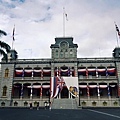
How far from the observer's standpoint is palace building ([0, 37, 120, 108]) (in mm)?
46375

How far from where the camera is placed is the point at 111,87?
48438mm

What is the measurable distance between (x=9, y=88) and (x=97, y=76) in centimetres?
2476

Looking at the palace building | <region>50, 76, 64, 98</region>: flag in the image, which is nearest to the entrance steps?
the palace building

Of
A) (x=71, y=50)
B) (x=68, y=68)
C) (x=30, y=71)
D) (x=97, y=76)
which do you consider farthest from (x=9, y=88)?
(x=97, y=76)

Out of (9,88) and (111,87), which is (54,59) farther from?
(111,87)

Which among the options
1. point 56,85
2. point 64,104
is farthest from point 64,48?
point 64,104

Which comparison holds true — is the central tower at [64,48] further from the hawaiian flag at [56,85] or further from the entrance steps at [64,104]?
the entrance steps at [64,104]

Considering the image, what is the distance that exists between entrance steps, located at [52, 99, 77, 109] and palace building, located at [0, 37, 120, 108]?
226cm

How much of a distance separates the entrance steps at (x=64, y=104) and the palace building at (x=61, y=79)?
2.26 metres

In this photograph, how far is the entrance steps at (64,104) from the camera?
39.6m

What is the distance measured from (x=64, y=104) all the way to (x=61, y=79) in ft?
25.2

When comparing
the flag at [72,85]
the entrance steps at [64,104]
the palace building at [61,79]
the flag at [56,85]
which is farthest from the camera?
the palace building at [61,79]

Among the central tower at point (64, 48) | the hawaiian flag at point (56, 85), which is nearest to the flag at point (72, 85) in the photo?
the hawaiian flag at point (56, 85)

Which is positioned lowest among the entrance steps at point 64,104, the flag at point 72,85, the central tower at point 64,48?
the entrance steps at point 64,104
